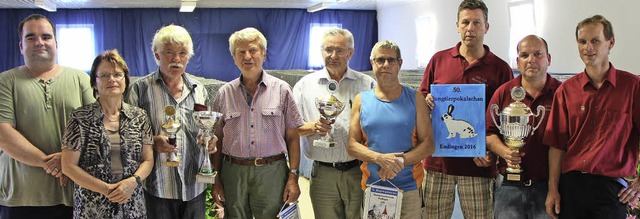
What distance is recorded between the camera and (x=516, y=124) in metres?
2.26

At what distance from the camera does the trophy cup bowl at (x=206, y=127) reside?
7.18 ft

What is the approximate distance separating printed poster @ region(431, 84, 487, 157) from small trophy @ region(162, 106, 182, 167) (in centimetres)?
119

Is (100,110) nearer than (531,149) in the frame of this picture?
Yes

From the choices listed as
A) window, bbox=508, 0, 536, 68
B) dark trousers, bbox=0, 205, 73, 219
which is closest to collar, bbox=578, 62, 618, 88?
dark trousers, bbox=0, 205, 73, 219

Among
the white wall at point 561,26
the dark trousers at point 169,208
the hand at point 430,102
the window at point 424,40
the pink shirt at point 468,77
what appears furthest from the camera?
the window at point 424,40

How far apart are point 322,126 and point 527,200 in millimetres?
1002

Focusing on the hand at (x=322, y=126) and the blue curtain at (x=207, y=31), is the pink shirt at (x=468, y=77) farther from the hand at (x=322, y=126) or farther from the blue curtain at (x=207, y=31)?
the blue curtain at (x=207, y=31)

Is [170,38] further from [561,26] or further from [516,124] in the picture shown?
[561,26]

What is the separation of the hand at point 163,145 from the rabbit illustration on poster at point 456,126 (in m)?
1.25

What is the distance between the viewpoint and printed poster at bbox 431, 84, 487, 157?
2426mm

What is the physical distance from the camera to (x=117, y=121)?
2.17m

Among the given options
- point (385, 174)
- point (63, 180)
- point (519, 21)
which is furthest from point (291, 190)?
point (519, 21)

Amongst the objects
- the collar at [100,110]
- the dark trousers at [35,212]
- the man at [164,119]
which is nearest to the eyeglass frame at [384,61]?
the man at [164,119]

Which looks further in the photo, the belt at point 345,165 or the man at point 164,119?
the belt at point 345,165
